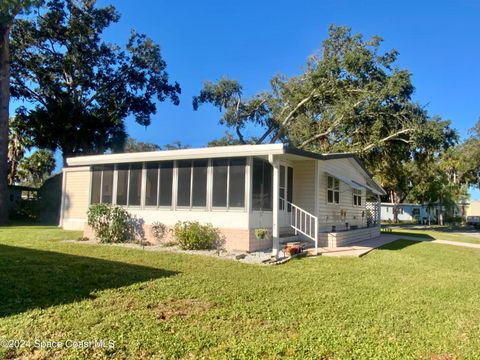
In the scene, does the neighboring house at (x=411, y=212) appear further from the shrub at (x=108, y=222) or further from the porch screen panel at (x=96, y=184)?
the shrub at (x=108, y=222)

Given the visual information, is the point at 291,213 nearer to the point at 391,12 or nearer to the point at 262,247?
the point at 262,247

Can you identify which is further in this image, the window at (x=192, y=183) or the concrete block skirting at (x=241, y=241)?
the window at (x=192, y=183)

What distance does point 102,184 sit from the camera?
13.8m

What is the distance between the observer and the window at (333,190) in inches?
571

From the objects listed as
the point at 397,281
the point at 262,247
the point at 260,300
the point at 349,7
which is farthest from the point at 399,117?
the point at 260,300

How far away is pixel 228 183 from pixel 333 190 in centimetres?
550

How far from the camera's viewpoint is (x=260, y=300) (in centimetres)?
574

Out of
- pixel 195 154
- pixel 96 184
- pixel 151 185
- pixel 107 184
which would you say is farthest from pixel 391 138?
pixel 96 184

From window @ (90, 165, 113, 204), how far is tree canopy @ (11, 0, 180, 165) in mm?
13846

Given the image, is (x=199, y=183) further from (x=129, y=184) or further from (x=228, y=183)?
(x=129, y=184)

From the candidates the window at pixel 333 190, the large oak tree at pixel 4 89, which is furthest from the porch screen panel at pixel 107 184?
the large oak tree at pixel 4 89

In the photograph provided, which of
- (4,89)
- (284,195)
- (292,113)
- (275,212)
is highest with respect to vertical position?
(292,113)

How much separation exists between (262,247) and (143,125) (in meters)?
22.6

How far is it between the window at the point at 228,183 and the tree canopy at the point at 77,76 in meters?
18.5
